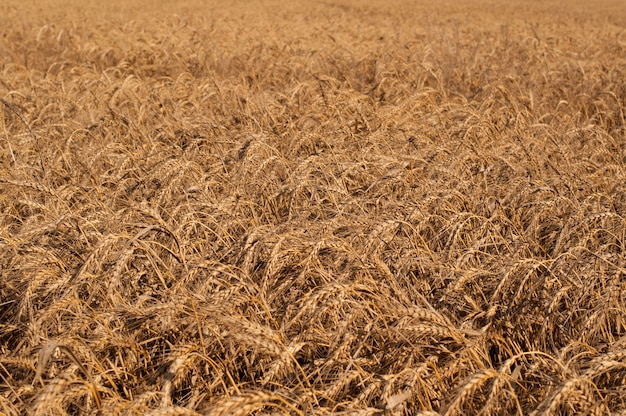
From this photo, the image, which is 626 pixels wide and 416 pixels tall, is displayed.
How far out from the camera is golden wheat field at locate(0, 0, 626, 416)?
6.44ft

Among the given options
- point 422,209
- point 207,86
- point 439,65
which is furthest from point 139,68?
point 422,209

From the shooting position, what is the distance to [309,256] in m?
2.30

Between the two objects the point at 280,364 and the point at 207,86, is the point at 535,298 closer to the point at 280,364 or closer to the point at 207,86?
the point at 280,364

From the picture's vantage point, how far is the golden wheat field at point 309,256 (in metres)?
1.96

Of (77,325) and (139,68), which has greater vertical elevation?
(77,325)

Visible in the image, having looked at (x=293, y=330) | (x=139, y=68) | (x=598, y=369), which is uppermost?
(x=598, y=369)

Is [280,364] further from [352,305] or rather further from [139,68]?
[139,68]

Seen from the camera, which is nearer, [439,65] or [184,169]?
[184,169]

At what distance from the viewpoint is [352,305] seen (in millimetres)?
2305

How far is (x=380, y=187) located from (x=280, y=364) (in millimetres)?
1633

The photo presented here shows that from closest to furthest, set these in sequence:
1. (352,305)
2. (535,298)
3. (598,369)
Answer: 1. (598,369)
2. (352,305)
3. (535,298)

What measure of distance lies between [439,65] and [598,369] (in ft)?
17.9

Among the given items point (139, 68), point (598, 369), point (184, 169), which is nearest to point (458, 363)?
point (598, 369)

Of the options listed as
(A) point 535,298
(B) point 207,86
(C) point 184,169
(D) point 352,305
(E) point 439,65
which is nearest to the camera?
(D) point 352,305
